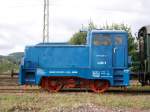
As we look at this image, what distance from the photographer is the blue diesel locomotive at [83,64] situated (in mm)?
23250

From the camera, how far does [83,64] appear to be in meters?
23.6

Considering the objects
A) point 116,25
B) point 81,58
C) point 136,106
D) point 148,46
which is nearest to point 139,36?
point 148,46

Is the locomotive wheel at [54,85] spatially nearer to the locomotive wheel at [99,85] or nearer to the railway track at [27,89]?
the railway track at [27,89]

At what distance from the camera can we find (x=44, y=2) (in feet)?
165

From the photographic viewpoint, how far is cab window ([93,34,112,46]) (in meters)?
23.3

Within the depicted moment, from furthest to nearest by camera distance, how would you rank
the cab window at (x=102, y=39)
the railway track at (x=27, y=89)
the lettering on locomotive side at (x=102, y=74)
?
the railway track at (x=27, y=89)
the cab window at (x=102, y=39)
the lettering on locomotive side at (x=102, y=74)

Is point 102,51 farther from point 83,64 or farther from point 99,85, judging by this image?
point 99,85

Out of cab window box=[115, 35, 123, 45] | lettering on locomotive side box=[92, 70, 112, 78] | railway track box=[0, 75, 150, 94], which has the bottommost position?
railway track box=[0, 75, 150, 94]

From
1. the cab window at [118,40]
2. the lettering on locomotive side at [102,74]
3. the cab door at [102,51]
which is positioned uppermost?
the cab window at [118,40]

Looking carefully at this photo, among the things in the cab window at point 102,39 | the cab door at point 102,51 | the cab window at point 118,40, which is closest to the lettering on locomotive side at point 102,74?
the cab door at point 102,51

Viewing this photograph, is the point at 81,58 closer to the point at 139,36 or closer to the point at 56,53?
the point at 56,53

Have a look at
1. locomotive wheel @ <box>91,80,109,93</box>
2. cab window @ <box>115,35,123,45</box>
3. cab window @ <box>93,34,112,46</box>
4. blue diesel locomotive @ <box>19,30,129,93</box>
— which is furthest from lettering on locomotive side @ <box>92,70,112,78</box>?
cab window @ <box>115,35,123,45</box>

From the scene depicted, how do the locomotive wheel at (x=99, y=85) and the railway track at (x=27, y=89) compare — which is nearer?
the locomotive wheel at (x=99, y=85)

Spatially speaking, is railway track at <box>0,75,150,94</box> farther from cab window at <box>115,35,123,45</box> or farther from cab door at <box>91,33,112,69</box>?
cab window at <box>115,35,123,45</box>
